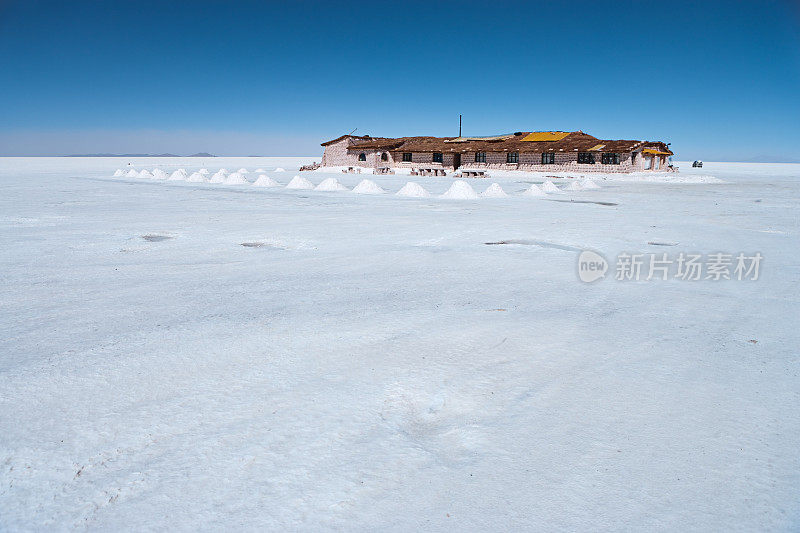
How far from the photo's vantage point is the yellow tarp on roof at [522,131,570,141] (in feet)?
153

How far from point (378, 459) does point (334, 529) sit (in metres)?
0.47

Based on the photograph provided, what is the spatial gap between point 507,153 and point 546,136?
17.9 feet


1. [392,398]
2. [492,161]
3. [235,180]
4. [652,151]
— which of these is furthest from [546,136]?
[392,398]

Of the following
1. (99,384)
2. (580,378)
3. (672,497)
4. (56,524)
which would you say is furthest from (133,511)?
(580,378)

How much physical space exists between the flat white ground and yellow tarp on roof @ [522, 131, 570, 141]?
43.2 meters

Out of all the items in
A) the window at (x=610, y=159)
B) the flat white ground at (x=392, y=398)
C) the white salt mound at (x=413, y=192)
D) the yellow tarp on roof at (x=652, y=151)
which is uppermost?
the yellow tarp on roof at (x=652, y=151)

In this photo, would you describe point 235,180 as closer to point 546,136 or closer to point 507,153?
point 507,153

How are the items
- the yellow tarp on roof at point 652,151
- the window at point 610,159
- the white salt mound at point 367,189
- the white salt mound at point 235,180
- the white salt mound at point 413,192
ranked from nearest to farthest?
the white salt mound at point 413,192, the white salt mound at point 367,189, the white salt mound at point 235,180, the window at point 610,159, the yellow tarp on roof at point 652,151

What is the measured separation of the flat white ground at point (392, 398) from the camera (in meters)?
2.14

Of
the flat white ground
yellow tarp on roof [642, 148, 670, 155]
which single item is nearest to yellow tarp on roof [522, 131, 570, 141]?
yellow tarp on roof [642, 148, 670, 155]

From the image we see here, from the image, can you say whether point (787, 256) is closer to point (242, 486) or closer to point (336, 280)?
point (336, 280)

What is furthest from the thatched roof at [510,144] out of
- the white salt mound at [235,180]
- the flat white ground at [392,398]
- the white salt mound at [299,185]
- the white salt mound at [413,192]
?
the flat white ground at [392,398]

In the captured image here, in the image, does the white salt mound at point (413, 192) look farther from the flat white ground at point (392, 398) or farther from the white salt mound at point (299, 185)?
the flat white ground at point (392, 398)

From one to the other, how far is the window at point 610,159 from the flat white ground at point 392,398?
38.9m
